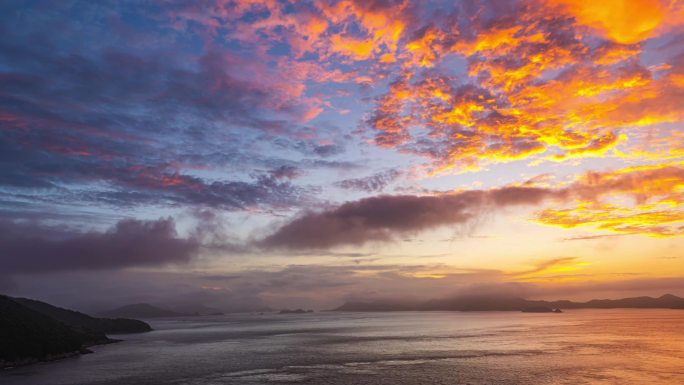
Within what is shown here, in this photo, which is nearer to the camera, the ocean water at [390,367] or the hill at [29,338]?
the ocean water at [390,367]

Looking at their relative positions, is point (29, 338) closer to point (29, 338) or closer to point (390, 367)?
point (29, 338)

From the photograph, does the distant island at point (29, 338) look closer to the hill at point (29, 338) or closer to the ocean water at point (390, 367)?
the hill at point (29, 338)

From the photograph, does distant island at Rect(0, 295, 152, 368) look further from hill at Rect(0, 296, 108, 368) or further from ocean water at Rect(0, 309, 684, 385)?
ocean water at Rect(0, 309, 684, 385)

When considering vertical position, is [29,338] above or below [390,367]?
above

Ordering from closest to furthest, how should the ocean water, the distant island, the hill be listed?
1. the ocean water
2. the distant island
3. the hill

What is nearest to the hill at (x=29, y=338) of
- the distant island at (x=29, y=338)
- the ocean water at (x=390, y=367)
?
the distant island at (x=29, y=338)

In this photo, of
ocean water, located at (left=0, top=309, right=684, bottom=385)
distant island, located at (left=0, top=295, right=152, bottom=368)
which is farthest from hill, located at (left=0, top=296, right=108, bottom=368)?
ocean water, located at (left=0, top=309, right=684, bottom=385)

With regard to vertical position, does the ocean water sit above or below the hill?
below

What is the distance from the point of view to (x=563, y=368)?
82.1m

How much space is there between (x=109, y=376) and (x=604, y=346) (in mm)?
128173

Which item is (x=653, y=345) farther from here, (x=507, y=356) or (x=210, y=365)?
(x=210, y=365)

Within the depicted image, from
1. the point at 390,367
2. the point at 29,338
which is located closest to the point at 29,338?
the point at 29,338

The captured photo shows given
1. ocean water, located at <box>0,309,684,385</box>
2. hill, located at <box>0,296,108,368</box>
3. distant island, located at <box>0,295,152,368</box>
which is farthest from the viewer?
hill, located at <box>0,296,108,368</box>

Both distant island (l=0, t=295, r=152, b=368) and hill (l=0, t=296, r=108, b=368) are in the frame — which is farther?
hill (l=0, t=296, r=108, b=368)
